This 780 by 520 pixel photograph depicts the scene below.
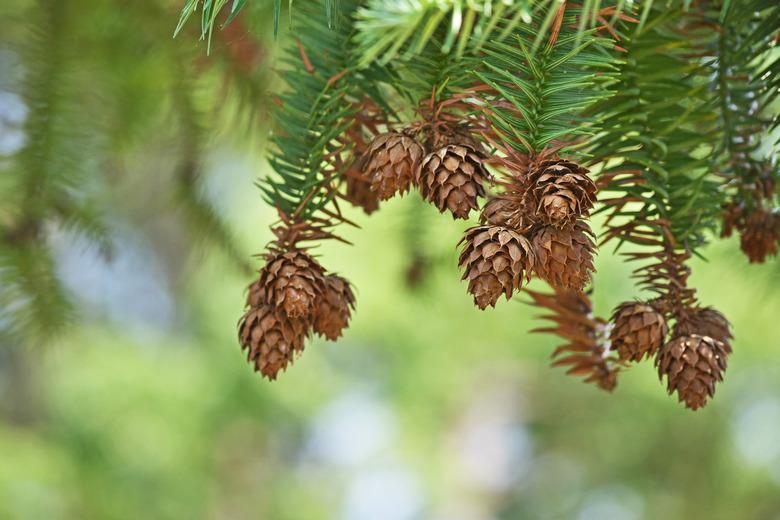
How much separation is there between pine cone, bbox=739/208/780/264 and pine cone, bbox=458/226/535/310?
17cm

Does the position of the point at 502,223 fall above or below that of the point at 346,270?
above

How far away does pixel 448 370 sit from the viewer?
2971 millimetres

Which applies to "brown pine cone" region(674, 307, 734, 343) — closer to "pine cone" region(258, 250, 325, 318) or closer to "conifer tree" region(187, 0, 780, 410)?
"conifer tree" region(187, 0, 780, 410)

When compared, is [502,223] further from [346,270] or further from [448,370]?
[448,370]

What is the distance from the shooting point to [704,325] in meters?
0.33

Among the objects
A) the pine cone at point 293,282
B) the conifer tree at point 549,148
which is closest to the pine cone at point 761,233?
the conifer tree at point 549,148

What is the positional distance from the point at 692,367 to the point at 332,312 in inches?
5.8

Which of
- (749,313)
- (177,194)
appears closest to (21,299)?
(177,194)

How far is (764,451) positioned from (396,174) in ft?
10.6

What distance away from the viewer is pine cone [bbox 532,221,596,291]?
27cm

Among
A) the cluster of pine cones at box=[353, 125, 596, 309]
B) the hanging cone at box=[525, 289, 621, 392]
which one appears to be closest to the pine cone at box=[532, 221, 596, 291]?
the cluster of pine cones at box=[353, 125, 596, 309]

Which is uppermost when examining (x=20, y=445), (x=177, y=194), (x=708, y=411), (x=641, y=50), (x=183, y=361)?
(x=641, y=50)

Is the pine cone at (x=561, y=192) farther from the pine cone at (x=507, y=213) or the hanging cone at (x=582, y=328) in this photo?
the hanging cone at (x=582, y=328)

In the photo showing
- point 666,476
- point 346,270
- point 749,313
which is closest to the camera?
point 749,313
